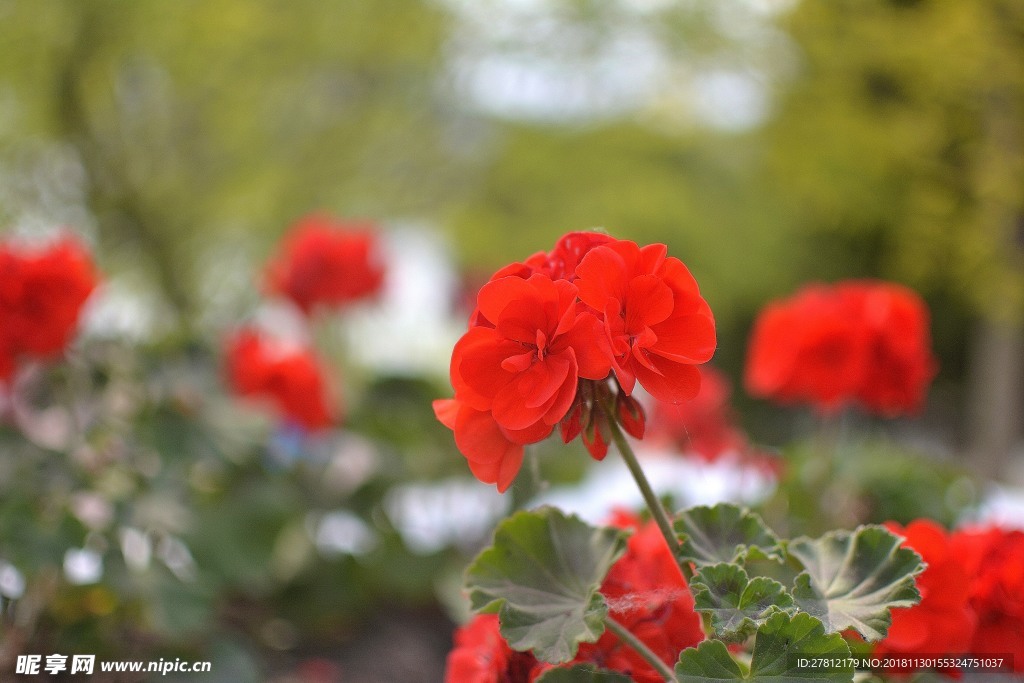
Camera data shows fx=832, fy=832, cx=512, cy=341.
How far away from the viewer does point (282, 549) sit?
153cm

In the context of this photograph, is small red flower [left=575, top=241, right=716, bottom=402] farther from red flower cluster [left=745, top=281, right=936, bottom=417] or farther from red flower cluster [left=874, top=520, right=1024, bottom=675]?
red flower cluster [left=745, top=281, right=936, bottom=417]

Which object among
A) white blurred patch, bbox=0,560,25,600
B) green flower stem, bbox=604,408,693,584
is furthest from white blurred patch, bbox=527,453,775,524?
white blurred patch, bbox=0,560,25,600

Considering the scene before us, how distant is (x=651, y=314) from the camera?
1.52ft

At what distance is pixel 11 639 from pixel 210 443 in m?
0.34

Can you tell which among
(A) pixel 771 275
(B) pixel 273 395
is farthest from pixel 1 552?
(A) pixel 771 275

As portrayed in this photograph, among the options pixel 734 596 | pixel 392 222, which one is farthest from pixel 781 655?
pixel 392 222

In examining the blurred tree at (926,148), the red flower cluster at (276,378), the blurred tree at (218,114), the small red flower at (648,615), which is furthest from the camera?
the blurred tree at (926,148)

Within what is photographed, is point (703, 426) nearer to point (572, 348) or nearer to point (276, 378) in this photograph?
point (276, 378)

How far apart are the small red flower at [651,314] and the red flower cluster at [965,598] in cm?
23

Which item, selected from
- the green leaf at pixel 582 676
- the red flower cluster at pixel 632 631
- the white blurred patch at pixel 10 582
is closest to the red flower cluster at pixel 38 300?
the white blurred patch at pixel 10 582

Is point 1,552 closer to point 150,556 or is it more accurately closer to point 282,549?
point 150,556

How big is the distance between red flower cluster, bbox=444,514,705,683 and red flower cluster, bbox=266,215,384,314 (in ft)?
3.87

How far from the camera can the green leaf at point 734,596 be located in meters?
0.47

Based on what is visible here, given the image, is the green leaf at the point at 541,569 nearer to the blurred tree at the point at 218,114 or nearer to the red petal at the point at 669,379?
the red petal at the point at 669,379
